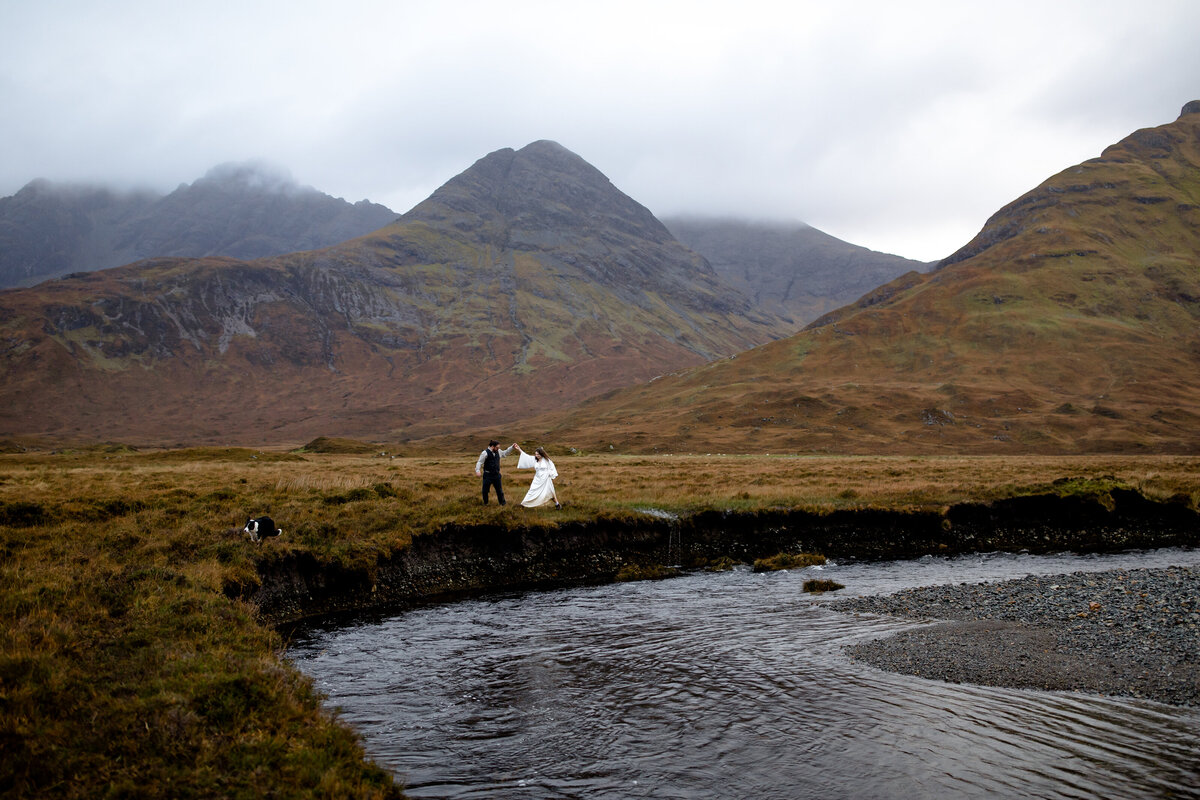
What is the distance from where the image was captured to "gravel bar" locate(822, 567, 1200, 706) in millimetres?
14508

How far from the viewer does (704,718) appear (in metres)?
13.1

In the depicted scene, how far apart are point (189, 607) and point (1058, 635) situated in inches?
797

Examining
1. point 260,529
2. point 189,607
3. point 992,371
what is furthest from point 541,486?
point 992,371

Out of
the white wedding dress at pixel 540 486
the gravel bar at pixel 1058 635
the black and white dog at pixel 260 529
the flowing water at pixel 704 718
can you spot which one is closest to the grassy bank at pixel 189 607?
the black and white dog at pixel 260 529

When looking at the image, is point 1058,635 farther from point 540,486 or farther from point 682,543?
point 540,486

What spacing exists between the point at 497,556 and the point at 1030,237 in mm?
212094

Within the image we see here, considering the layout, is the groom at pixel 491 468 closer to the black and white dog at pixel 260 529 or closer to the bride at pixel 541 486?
the bride at pixel 541 486

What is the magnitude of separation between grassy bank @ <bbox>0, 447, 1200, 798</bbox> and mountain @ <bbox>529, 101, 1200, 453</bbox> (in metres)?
71.3

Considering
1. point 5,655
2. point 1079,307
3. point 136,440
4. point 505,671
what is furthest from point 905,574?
point 136,440

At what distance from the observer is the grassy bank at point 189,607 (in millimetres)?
8539

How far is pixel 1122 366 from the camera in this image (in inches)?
5221

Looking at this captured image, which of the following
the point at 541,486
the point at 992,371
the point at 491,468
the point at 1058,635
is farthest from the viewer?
the point at 992,371

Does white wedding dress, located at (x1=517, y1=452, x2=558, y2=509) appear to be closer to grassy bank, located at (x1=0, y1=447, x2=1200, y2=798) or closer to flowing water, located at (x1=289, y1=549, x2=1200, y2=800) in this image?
grassy bank, located at (x1=0, y1=447, x2=1200, y2=798)

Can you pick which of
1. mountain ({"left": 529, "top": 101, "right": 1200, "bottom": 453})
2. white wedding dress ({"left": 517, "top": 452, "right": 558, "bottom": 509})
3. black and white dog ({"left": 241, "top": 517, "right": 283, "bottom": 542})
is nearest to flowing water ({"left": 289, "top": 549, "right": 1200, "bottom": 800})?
black and white dog ({"left": 241, "top": 517, "right": 283, "bottom": 542})
